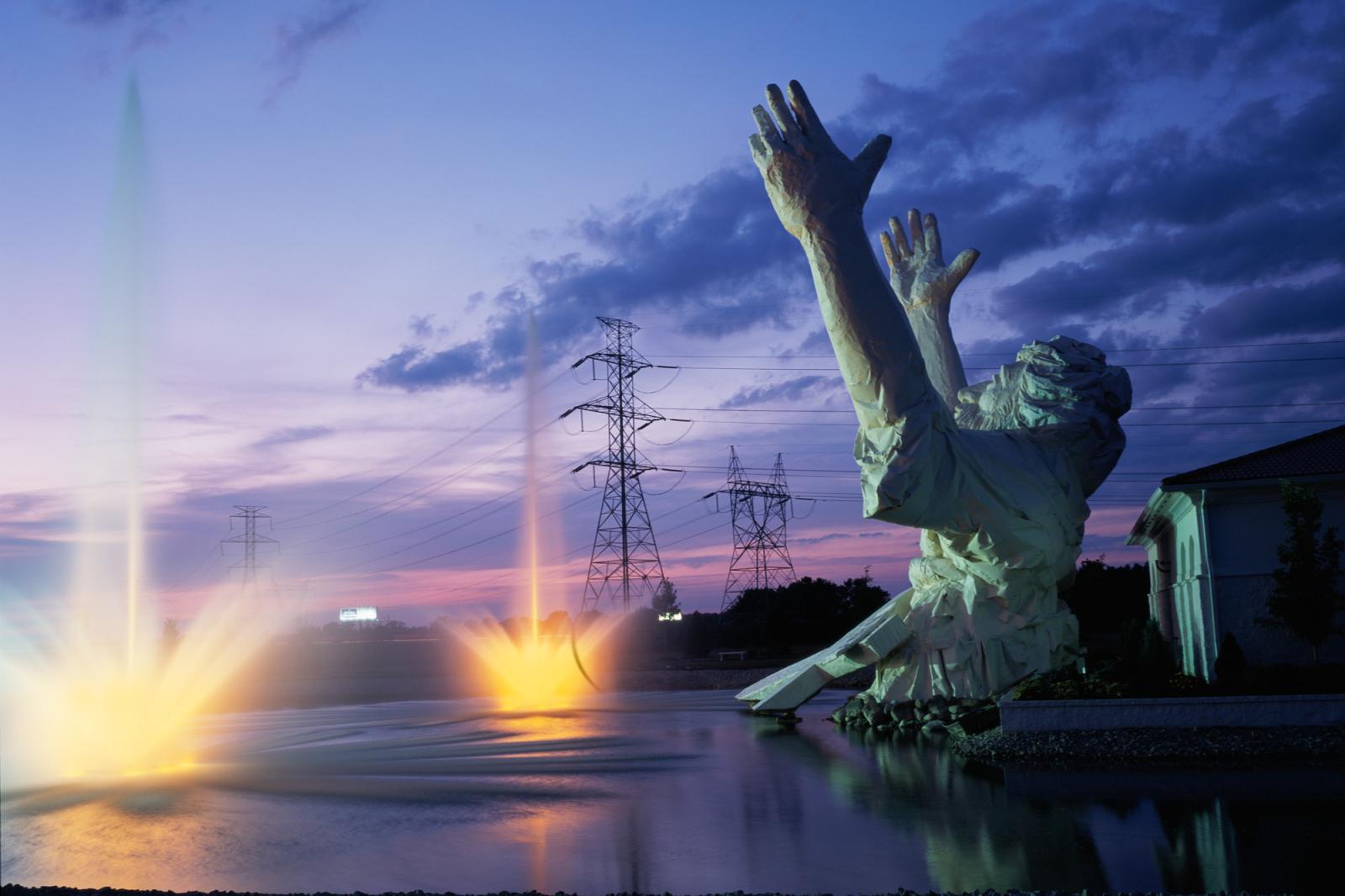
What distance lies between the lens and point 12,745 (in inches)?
903

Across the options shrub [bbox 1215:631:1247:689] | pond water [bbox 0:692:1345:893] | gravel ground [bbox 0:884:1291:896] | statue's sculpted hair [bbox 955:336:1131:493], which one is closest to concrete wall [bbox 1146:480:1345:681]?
statue's sculpted hair [bbox 955:336:1131:493]

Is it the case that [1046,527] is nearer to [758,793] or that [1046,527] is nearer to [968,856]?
[758,793]

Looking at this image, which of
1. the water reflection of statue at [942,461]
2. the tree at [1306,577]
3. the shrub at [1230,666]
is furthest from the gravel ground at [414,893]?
the tree at [1306,577]

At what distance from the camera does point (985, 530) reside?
21.3m

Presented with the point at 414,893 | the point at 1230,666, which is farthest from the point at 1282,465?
the point at 414,893

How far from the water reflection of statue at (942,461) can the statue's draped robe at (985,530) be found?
3 centimetres

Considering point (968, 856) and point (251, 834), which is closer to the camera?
point (968, 856)

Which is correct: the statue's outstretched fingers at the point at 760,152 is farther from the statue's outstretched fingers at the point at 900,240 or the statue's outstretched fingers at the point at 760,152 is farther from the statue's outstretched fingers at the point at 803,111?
the statue's outstretched fingers at the point at 900,240

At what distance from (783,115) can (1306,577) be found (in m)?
12.8

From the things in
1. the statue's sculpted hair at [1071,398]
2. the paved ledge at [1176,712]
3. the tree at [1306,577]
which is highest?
the statue's sculpted hair at [1071,398]

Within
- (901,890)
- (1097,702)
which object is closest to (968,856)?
(901,890)

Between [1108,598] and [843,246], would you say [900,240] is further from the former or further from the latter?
[1108,598]

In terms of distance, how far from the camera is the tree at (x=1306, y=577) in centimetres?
2055

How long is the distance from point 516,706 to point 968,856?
23.3 m
